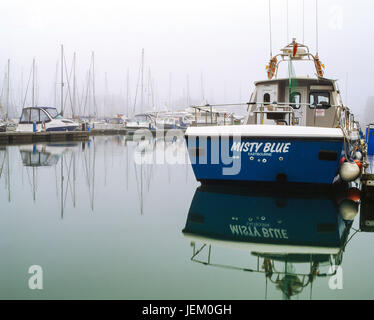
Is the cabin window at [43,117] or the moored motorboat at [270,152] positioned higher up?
the cabin window at [43,117]

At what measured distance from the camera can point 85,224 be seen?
6320 mm

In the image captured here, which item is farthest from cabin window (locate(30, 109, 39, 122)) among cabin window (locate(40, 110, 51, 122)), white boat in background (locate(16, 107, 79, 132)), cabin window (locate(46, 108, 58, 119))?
cabin window (locate(46, 108, 58, 119))

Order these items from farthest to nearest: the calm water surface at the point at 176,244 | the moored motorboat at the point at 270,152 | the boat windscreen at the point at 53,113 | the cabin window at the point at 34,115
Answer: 1. the boat windscreen at the point at 53,113
2. the cabin window at the point at 34,115
3. the moored motorboat at the point at 270,152
4. the calm water surface at the point at 176,244

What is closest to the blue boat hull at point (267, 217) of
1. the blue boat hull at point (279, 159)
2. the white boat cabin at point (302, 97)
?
the blue boat hull at point (279, 159)

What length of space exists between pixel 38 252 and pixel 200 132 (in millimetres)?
4939

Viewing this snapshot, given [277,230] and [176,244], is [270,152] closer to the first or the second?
[277,230]

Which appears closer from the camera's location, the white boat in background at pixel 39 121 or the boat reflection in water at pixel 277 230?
the boat reflection in water at pixel 277 230

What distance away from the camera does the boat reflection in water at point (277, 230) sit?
15.1 ft

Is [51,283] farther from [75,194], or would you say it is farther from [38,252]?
[75,194]

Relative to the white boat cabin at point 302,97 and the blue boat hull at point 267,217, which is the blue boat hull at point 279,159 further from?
the white boat cabin at point 302,97

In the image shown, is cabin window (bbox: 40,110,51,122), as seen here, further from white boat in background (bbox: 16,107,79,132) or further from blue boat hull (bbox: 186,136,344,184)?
blue boat hull (bbox: 186,136,344,184)

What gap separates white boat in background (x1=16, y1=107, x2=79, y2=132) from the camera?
31.2 meters

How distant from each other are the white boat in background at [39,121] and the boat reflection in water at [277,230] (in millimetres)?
25206

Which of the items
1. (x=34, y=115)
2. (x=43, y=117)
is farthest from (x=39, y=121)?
(x=34, y=115)
